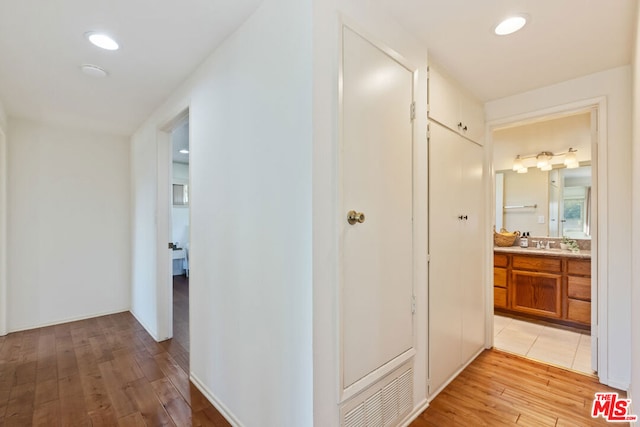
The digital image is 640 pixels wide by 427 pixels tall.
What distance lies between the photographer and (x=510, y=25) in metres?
1.71

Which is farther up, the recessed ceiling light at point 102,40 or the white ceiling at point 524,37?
the white ceiling at point 524,37

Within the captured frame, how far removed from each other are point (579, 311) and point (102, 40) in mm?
4938

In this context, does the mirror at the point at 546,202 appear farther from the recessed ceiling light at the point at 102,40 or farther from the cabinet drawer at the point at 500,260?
the recessed ceiling light at the point at 102,40

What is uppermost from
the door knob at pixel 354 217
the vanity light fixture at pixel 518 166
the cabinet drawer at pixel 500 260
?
the vanity light fixture at pixel 518 166

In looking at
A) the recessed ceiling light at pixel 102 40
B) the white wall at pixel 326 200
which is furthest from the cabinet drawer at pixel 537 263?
the recessed ceiling light at pixel 102 40

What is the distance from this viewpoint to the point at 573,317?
320 cm

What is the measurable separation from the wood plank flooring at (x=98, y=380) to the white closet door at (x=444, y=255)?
59.5 inches

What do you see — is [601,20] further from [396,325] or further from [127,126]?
[127,126]

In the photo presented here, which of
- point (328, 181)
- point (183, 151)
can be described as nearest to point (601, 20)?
point (328, 181)

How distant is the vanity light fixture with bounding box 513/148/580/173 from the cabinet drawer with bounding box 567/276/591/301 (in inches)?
55.9

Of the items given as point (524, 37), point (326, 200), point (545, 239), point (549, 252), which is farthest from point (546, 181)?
point (326, 200)

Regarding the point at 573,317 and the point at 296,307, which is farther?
the point at 573,317

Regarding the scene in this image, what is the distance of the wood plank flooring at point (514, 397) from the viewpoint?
5.93 ft

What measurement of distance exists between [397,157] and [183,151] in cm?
435
